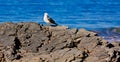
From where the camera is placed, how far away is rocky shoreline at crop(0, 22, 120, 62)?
51.7ft

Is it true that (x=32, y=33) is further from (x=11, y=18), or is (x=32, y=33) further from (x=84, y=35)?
(x=11, y=18)

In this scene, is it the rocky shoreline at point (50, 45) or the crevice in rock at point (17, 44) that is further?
the crevice in rock at point (17, 44)

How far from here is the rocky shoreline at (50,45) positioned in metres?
15.8

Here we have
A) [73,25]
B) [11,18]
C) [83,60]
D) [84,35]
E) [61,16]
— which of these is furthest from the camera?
[61,16]

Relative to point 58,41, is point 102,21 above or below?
below

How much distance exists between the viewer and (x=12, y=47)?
1638 cm

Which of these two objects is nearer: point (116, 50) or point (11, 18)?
Answer: point (116, 50)

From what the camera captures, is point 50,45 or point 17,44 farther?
point 17,44

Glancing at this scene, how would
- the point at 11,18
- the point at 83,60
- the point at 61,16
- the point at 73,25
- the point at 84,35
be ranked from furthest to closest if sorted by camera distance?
the point at 61,16 < the point at 11,18 < the point at 73,25 < the point at 84,35 < the point at 83,60

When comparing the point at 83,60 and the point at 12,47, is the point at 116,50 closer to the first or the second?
the point at 83,60

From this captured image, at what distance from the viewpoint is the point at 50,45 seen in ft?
53.7

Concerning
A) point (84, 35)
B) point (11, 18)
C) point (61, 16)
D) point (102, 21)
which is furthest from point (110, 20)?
point (84, 35)

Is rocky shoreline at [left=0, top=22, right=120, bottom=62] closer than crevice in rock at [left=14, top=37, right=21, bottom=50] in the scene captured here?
Yes

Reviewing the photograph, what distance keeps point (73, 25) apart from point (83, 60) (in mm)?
28768
